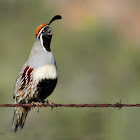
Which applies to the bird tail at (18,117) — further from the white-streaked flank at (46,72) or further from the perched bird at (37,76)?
the white-streaked flank at (46,72)

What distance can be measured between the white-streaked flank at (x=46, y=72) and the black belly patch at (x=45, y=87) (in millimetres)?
51

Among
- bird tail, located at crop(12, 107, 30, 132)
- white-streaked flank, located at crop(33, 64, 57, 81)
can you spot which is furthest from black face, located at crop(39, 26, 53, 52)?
bird tail, located at crop(12, 107, 30, 132)

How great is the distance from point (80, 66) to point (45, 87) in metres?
7.08

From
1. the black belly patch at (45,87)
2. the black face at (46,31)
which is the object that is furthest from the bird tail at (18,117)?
the black face at (46,31)

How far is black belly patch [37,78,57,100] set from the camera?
19.4ft

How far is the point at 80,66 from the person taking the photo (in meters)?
13.0

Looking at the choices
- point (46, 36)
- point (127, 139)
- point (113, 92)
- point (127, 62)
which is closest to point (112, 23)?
point (127, 62)

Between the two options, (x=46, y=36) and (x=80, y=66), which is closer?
(x=46, y=36)

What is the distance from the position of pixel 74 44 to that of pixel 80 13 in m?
7.56

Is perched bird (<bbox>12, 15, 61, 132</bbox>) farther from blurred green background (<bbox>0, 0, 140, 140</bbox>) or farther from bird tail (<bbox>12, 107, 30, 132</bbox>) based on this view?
blurred green background (<bbox>0, 0, 140, 140</bbox>)

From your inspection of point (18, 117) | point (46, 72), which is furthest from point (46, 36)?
point (18, 117)

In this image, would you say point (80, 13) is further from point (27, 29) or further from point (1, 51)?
point (1, 51)

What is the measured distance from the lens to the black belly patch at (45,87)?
5918mm

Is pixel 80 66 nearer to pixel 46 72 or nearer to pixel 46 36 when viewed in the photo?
pixel 46 36
